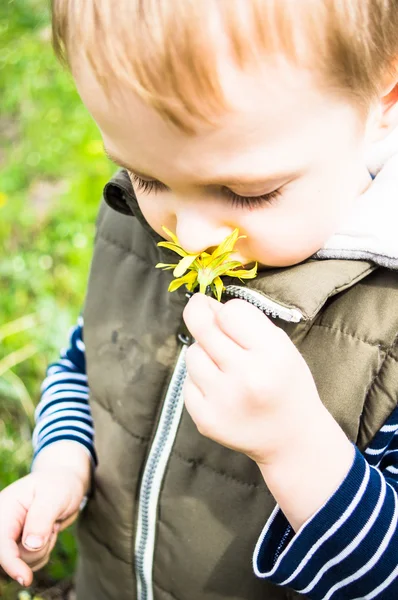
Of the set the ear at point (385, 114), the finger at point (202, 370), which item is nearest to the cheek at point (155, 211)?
the finger at point (202, 370)

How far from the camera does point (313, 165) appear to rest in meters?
0.94

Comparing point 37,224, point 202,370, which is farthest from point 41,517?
point 37,224

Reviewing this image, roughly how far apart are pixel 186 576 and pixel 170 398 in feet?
1.16

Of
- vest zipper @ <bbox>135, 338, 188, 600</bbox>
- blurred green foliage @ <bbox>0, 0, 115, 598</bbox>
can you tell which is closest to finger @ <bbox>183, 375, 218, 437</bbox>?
vest zipper @ <bbox>135, 338, 188, 600</bbox>

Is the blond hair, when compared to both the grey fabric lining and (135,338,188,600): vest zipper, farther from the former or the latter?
(135,338,188,600): vest zipper

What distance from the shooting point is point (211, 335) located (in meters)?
0.95

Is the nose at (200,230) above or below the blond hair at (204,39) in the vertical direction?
below

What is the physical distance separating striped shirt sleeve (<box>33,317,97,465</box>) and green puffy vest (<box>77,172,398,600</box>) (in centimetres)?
6

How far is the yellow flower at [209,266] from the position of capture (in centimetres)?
100

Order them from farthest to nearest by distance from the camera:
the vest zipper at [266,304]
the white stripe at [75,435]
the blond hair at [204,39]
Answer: the white stripe at [75,435] → the vest zipper at [266,304] → the blond hair at [204,39]

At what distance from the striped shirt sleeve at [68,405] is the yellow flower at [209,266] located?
1.82ft

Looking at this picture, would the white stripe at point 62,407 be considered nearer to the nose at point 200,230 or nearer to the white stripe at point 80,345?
the white stripe at point 80,345

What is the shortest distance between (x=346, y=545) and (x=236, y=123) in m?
0.61

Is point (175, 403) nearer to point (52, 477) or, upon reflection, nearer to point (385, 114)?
point (52, 477)
